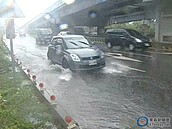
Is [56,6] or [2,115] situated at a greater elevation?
[56,6]

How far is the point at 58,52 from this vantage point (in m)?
11.7

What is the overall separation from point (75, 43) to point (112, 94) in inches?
197

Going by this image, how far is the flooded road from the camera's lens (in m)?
5.21

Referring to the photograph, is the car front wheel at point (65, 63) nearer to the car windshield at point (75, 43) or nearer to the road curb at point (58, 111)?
the car windshield at point (75, 43)

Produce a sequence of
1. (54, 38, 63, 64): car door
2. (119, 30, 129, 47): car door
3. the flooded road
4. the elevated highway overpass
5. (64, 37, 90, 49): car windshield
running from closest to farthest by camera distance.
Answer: the flooded road
(64, 37, 90, 49): car windshield
(54, 38, 63, 64): car door
(119, 30, 129, 47): car door
the elevated highway overpass

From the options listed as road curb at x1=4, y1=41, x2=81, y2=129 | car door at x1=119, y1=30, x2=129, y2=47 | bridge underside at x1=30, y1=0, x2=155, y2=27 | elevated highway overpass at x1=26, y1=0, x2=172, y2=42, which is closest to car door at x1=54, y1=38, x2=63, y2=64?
road curb at x1=4, y1=41, x2=81, y2=129

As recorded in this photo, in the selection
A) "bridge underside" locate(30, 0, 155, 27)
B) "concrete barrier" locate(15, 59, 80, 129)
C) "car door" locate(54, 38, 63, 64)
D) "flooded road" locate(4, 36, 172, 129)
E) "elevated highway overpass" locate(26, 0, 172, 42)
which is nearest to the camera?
"concrete barrier" locate(15, 59, 80, 129)

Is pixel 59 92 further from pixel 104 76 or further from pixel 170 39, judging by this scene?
pixel 170 39

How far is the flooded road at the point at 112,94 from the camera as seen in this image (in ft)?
17.1

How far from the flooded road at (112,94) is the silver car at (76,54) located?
338mm

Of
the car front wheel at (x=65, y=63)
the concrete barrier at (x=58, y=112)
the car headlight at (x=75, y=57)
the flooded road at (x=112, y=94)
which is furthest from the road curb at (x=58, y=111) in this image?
the car front wheel at (x=65, y=63)

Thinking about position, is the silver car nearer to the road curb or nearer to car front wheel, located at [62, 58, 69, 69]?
car front wheel, located at [62, 58, 69, 69]

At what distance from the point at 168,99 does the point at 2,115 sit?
4.06m

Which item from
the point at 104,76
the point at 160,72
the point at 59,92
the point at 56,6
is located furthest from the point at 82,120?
the point at 56,6
